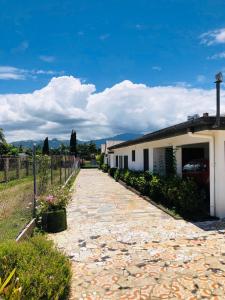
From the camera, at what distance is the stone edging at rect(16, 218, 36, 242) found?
231 inches

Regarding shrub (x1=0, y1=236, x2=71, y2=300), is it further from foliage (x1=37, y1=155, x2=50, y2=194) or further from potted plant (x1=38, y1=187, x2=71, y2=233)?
foliage (x1=37, y1=155, x2=50, y2=194)

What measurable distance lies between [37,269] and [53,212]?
3989 mm

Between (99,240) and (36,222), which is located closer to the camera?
(99,240)

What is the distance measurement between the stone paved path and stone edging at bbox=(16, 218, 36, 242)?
0.64 m

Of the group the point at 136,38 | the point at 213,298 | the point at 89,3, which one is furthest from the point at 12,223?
the point at 136,38

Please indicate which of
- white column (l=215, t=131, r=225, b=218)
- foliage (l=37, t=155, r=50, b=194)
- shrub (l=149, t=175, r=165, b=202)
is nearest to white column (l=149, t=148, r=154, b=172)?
shrub (l=149, t=175, r=165, b=202)

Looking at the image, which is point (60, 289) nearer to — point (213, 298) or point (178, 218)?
point (213, 298)

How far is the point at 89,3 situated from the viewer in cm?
831

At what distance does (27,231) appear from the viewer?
6570mm

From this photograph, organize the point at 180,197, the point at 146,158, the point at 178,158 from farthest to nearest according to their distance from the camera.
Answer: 1. the point at 146,158
2. the point at 178,158
3. the point at 180,197

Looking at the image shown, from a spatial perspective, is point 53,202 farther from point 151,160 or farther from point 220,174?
point 151,160

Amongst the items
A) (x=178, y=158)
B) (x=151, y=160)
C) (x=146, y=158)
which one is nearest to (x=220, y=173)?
(x=178, y=158)

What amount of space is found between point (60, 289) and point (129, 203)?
27.5 ft

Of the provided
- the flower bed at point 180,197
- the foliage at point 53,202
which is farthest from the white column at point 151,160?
the foliage at point 53,202
